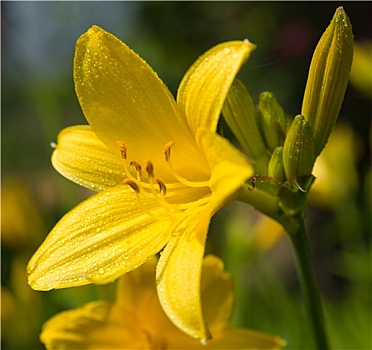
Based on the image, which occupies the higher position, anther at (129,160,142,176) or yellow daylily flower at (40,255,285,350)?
anther at (129,160,142,176)

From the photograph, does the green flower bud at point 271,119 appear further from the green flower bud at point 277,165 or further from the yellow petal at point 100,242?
the yellow petal at point 100,242

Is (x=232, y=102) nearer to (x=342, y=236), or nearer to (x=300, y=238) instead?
(x=300, y=238)

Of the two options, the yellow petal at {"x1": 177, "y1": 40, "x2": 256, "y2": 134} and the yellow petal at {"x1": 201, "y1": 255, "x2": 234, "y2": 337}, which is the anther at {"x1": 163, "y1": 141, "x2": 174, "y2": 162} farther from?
the yellow petal at {"x1": 201, "y1": 255, "x2": 234, "y2": 337}

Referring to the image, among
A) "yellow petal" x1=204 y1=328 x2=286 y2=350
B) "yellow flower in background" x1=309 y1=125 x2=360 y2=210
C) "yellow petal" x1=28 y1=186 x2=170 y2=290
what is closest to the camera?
"yellow petal" x1=28 y1=186 x2=170 y2=290

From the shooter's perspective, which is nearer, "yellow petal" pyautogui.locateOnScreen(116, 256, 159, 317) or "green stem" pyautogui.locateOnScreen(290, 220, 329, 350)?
"green stem" pyautogui.locateOnScreen(290, 220, 329, 350)

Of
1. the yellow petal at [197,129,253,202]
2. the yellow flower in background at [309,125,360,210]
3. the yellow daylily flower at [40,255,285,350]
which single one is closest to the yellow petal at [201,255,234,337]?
the yellow daylily flower at [40,255,285,350]

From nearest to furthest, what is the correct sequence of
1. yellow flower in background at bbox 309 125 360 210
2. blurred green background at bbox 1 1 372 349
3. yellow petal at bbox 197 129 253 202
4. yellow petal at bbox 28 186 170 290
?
yellow petal at bbox 197 129 253 202 → yellow petal at bbox 28 186 170 290 → blurred green background at bbox 1 1 372 349 → yellow flower in background at bbox 309 125 360 210

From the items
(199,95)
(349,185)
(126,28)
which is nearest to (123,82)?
(199,95)

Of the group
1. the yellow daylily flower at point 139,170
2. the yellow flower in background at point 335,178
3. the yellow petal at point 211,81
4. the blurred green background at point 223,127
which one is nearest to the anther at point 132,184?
the yellow daylily flower at point 139,170

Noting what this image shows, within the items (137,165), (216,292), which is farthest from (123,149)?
(216,292)
